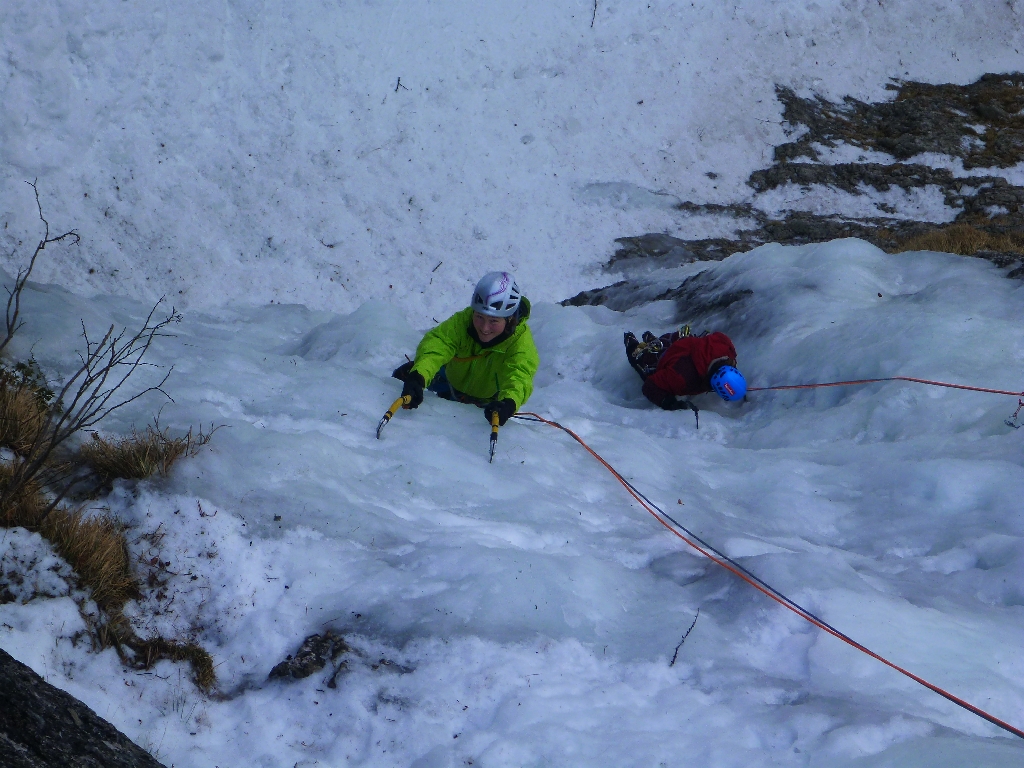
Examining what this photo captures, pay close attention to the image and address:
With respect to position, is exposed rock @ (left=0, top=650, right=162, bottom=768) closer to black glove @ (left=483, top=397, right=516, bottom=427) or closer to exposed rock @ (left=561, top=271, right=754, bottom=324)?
black glove @ (left=483, top=397, right=516, bottom=427)

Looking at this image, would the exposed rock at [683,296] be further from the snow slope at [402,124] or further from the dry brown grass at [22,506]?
the dry brown grass at [22,506]

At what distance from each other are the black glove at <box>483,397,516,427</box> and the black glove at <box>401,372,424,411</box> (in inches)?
19.3

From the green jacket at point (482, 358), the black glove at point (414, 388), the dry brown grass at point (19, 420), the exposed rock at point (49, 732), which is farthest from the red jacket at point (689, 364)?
the exposed rock at point (49, 732)

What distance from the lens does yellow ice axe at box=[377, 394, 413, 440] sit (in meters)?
5.26

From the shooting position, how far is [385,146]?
568 inches

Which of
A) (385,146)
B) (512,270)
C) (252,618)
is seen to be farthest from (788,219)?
(252,618)

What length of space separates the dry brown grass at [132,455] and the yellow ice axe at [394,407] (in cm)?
137

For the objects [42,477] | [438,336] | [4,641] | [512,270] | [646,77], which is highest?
[646,77]

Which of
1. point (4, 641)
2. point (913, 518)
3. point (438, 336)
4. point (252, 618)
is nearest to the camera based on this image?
point (4, 641)

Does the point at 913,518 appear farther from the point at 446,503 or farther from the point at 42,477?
the point at 42,477

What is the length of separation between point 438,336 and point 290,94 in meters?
10.1

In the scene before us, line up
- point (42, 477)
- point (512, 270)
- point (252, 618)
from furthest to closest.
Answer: point (512, 270) → point (42, 477) → point (252, 618)

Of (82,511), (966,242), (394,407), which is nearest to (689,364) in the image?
(394,407)

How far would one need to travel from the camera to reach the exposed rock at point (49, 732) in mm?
2055
